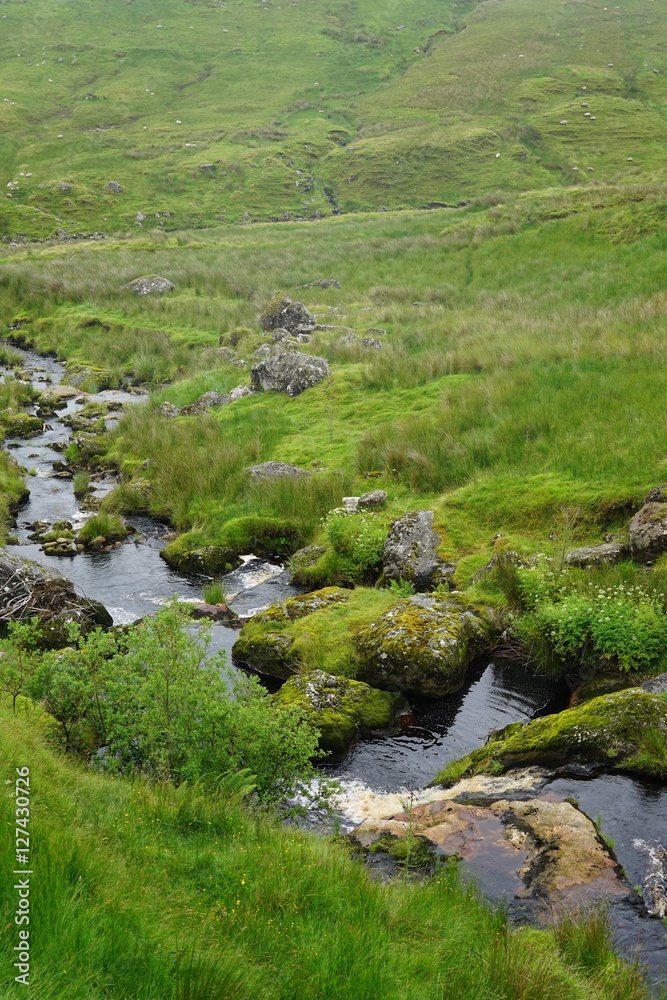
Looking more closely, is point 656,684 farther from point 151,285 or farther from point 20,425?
point 151,285

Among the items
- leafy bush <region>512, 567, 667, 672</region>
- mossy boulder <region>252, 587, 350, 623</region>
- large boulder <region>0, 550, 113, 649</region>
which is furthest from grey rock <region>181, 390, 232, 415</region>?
leafy bush <region>512, 567, 667, 672</region>

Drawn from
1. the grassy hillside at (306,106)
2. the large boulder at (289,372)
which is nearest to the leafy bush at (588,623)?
the large boulder at (289,372)

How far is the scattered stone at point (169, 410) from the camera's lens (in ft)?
66.4

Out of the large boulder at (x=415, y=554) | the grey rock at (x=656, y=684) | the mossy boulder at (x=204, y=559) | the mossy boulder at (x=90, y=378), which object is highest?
the grey rock at (x=656, y=684)

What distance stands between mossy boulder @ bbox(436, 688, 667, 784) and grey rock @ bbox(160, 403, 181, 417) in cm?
1494

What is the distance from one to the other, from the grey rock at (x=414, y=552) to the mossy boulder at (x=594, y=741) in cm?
386

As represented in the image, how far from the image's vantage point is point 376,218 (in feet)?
199

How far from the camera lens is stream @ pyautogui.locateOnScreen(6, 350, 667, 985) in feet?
18.0

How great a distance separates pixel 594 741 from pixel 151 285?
32777 mm

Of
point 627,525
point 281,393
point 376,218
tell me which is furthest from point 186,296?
point 376,218

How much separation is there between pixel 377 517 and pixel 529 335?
8420 mm

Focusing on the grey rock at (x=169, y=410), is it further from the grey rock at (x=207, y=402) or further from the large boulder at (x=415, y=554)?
the large boulder at (x=415, y=554)

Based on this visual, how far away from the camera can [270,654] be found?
32.6 feet
